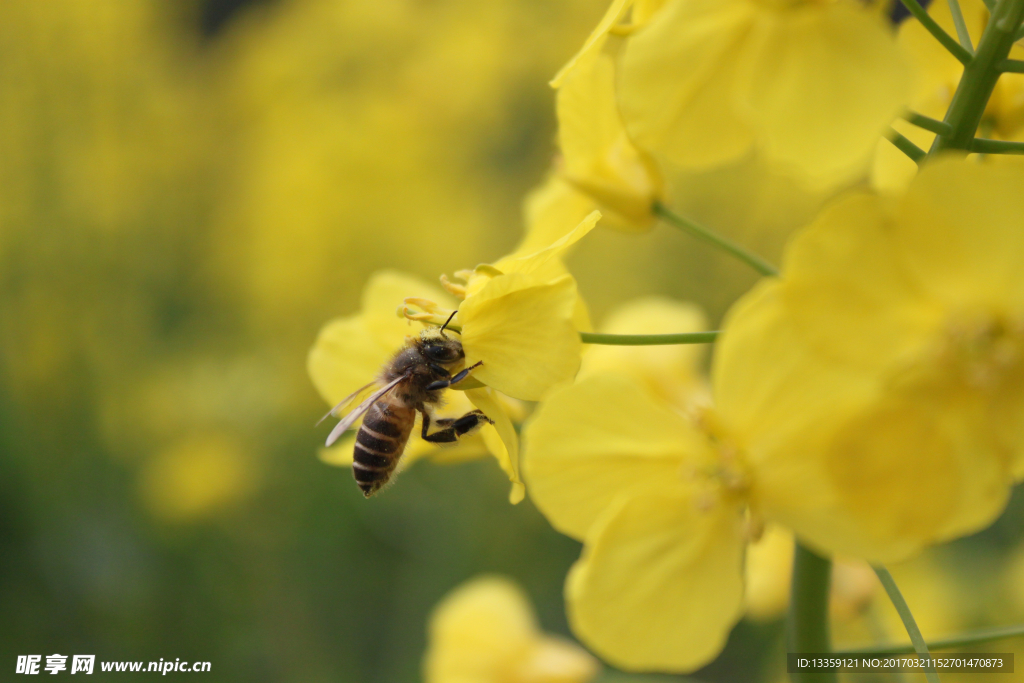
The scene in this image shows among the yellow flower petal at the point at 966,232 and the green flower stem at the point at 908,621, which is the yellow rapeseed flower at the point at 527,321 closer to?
the yellow flower petal at the point at 966,232

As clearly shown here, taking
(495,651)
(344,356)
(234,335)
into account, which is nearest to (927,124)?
(344,356)

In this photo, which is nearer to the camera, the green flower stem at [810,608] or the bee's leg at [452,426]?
the green flower stem at [810,608]

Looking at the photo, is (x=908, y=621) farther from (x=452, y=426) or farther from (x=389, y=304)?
(x=389, y=304)

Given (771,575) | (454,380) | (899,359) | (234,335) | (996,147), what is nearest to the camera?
(899,359)

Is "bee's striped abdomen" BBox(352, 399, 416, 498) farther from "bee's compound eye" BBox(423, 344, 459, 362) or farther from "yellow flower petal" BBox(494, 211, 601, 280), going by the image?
"yellow flower petal" BBox(494, 211, 601, 280)

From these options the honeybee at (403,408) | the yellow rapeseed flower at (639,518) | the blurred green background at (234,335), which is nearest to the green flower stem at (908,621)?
the yellow rapeseed flower at (639,518)

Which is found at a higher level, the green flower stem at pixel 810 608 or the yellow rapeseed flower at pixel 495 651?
the green flower stem at pixel 810 608
